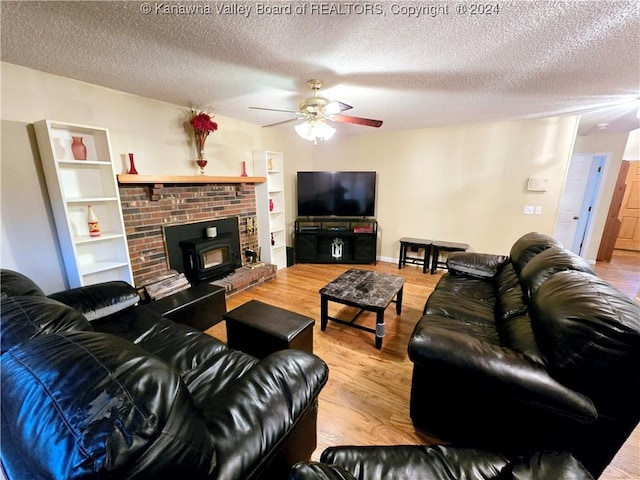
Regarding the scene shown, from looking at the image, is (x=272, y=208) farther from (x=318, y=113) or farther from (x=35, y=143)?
(x=35, y=143)

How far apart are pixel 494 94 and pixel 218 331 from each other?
3.47 meters

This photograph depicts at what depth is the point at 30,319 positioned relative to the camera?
3.59ft

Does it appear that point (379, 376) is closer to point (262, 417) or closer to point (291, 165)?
point (262, 417)

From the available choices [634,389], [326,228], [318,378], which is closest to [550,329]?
[634,389]

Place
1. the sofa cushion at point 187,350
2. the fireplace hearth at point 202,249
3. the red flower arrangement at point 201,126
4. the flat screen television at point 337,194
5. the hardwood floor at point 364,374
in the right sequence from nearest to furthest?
the sofa cushion at point 187,350, the hardwood floor at point 364,374, the red flower arrangement at point 201,126, the fireplace hearth at point 202,249, the flat screen television at point 337,194

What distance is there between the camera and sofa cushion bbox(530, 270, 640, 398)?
1015 mm

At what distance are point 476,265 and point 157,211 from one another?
343 cm

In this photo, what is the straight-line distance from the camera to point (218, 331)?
252 centimetres

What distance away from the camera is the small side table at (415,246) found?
13.7 feet

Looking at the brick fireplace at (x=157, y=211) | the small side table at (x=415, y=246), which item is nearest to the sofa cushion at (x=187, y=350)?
the brick fireplace at (x=157, y=211)

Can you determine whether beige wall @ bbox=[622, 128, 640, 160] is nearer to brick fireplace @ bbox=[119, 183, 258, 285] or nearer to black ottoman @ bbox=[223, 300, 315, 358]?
black ottoman @ bbox=[223, 300, 315, 358]

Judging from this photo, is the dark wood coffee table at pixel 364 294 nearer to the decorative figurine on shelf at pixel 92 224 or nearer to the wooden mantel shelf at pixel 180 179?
the wooden mantel shelf at pixel 180 179

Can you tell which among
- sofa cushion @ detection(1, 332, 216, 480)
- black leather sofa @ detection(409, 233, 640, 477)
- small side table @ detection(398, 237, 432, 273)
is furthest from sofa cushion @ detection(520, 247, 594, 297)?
small side table @ detection(398, 237, 432, 273)

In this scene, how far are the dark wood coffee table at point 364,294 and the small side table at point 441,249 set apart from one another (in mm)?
1613
